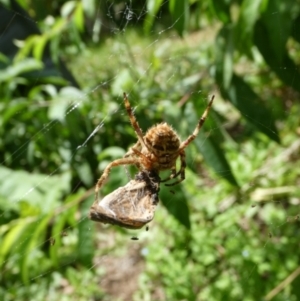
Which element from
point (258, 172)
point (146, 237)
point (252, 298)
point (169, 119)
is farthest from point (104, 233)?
point (169, 119)

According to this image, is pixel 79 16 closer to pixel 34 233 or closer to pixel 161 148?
pixel 34 233

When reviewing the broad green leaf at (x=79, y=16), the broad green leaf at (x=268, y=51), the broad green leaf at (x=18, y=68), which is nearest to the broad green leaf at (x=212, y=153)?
the broad green leaf at (x=268, y=51)

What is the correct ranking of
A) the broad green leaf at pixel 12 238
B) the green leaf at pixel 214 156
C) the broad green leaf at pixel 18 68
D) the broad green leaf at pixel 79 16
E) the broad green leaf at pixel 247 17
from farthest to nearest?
the broad green leaf at pixel 18 68
the broad green leaf at pixel 79 16
the broad green leaf at pixel 12 238
the green leaf at pixel 214 156
the broad green leaf at pixel 247 17

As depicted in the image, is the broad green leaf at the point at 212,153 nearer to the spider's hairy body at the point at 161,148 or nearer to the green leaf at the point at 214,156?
the green leaf at the point at 214,156

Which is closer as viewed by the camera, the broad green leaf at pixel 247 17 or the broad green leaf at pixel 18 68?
the broad green leaf at pixel 247 17

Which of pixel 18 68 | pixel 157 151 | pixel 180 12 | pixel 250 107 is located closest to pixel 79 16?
pixel 18 68

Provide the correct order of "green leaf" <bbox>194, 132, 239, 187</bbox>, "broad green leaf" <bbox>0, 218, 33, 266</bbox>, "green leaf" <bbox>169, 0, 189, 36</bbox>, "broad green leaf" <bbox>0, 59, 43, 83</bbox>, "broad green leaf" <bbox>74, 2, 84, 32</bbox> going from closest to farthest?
1. "green leaf" <bbox>169, 0, 189, 36</bbox>
2. "green leaf" <bbox>194, 132, 239, 187</bbox>
3. "broad green leaf" <bbox>0, 218, 33, 266</bbox>
4. "broad green leaf" <bbox>74, 2, 84, 32</bbox>
5. "broad green leaf" <bbox>0, 59, 43, 83</bbox>

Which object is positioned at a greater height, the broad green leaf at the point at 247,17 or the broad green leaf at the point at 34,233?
the broad green leaf at the point at 247,17

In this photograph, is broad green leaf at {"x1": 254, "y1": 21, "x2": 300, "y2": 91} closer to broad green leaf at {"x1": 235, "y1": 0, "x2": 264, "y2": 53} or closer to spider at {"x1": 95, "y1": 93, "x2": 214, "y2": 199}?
broad green leaf at {"x1": 235, "y1": 0, "x2": 264, "y2": 53}

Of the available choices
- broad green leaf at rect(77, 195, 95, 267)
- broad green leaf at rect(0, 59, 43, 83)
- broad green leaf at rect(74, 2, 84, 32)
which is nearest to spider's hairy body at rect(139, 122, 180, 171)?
broad green leaf at rect(77, 195, 95, 267)

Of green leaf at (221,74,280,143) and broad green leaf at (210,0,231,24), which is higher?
broad green leaf at (210,0,231,24)
